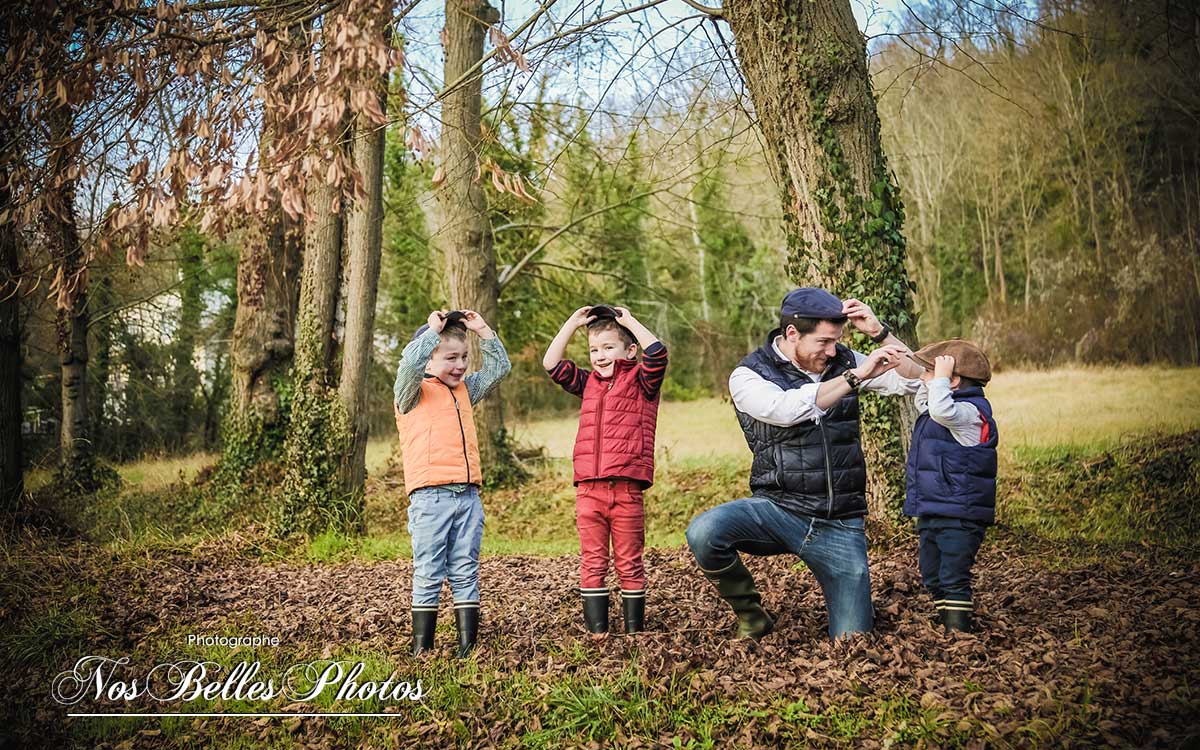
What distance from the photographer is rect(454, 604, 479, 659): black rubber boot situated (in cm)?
439

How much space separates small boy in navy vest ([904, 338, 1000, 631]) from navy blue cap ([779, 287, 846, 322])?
56 centimetres

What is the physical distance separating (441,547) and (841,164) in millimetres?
3732

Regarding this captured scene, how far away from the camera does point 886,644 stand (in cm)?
411

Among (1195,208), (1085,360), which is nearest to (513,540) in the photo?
(1085,360)

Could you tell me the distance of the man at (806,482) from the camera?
417cm

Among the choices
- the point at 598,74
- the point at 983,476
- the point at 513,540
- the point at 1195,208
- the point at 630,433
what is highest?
the point at 598,74

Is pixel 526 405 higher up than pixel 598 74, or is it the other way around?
pixel 598 74

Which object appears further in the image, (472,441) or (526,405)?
(526,405)

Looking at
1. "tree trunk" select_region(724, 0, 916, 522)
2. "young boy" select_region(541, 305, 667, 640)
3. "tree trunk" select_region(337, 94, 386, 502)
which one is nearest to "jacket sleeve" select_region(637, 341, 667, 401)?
"young boy" select_region(541, 305, 667, 640)

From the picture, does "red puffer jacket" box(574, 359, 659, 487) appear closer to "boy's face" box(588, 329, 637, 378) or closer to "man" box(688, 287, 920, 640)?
"boy's face" box(588, 329, 637, 378)

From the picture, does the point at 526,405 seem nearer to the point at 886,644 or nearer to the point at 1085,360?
the point at 1085,360

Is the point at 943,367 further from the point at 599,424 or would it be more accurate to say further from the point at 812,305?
the point at 599,424

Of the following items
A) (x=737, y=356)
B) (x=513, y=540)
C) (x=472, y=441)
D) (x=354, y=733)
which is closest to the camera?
(x=354, y=733)

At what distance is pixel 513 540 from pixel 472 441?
16.1ft
